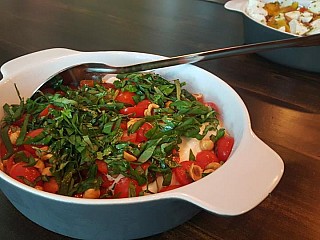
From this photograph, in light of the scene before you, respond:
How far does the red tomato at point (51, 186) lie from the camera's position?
572mm

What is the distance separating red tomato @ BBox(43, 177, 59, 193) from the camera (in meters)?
0.57

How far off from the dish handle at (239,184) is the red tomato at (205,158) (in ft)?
0.28

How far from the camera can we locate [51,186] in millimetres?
574

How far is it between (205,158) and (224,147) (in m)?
0.04

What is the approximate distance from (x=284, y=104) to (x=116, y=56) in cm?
39

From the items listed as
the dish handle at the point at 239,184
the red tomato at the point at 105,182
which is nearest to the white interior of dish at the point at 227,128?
the dish handle at the point at 239,184

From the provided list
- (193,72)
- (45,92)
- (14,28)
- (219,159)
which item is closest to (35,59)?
(45,92)

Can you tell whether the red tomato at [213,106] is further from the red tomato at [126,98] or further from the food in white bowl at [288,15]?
the food in white bowl at [288,15]

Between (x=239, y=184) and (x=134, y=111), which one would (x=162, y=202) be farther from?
(x=134, y=111)

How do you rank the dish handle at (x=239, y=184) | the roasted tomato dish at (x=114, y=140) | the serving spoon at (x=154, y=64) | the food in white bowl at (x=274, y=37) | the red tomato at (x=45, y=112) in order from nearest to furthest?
the dish handle at (x=239, y=184), the roasted tomato dish at (x=114, y=140), the red tomato at (x=45, y=112), the serving spoon at (x=154, y=64), the food in white bowl at (x=274, y=37)

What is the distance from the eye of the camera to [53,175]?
22.9 inches

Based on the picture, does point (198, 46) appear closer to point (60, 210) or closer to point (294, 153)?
point (294, 153)

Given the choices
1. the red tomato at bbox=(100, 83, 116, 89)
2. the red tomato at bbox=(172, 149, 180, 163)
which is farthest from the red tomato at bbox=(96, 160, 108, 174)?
the red tomato at bbox=(100, 83, 116, 89)

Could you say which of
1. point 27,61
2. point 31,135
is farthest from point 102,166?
point 27,61
